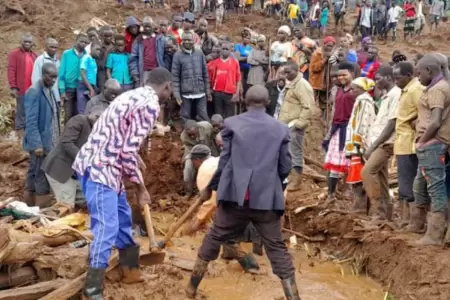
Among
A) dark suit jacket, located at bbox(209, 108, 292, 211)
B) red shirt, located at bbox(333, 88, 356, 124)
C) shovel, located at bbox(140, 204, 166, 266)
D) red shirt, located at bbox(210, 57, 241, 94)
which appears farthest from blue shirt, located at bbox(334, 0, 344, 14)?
dark suit jacket, located at bbox(209, 108, 292, 211)

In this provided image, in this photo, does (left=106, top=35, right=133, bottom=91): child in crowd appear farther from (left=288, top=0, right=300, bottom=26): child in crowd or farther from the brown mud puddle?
(left=288, top=0, right=300, bottom=26): child in crowd

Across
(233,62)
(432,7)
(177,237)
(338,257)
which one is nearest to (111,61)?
(233,62)

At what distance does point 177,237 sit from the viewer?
7.96 metres

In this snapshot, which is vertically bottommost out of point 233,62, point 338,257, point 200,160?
point 338,257

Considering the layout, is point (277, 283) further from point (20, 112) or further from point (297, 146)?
point (20, 112)

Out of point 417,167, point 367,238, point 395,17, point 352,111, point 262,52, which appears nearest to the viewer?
point 417,167

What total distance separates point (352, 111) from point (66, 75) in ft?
17.0

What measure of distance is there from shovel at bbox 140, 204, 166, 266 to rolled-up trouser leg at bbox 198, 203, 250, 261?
1.85ft

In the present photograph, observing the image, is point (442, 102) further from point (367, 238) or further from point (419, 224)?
point (367, 238)

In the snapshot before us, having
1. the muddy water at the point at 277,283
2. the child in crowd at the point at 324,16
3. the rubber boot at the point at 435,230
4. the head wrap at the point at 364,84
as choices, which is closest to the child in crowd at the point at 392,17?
the child in crowd at the point at 324,16

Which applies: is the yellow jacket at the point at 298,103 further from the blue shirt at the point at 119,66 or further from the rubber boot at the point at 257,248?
the blue shirt at the point at 119,66

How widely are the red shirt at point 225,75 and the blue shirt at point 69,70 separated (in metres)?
2.36

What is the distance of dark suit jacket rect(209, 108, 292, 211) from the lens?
16.8ft

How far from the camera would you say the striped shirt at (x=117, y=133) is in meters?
4.89
